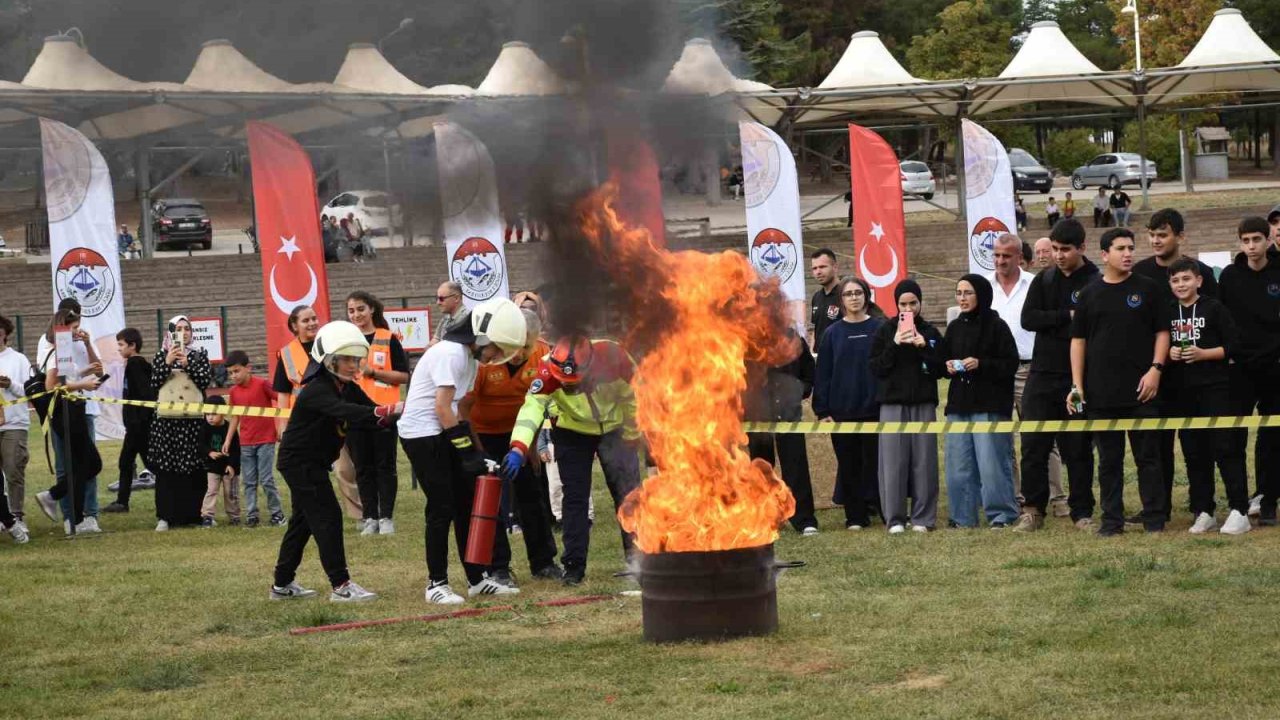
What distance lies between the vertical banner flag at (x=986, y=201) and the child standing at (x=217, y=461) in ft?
44.8

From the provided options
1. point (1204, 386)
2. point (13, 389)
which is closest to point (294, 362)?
point (13, 389)

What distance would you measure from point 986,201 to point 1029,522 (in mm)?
14156

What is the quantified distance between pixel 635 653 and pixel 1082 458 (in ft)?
16.4

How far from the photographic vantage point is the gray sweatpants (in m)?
12.7

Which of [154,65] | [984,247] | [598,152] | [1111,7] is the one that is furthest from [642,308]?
[1111,7]

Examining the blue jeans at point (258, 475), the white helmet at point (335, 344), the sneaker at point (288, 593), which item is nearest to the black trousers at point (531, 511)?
the white helmet at point (335, 344)

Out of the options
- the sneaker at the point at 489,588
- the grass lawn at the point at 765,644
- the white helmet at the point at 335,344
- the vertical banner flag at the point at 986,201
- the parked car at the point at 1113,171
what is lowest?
the grass lawn at the point at 765,644

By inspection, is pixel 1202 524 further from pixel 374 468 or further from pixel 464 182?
pixel 374 468

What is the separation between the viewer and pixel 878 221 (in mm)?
24094

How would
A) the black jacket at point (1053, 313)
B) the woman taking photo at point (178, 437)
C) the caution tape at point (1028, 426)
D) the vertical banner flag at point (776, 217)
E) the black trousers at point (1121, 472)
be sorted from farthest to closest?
the vertical banner flag at point (776, 217), the woman taking photo at point (178, 437), the black jacket at point (1053, 313), the black trousers at point (1121, 472), the caution tape at point (1028, 426)

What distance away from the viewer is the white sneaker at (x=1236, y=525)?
11422 millimetres

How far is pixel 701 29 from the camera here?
32.1 feet

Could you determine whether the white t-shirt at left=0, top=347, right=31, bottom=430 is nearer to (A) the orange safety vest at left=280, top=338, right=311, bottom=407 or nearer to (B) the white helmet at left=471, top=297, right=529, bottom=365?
(A) the orange safety vest at left=280, top=338, right=311, bottom=407

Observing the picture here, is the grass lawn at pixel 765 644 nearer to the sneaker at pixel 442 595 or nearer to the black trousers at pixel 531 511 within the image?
the sneaker at pixel 442 595
